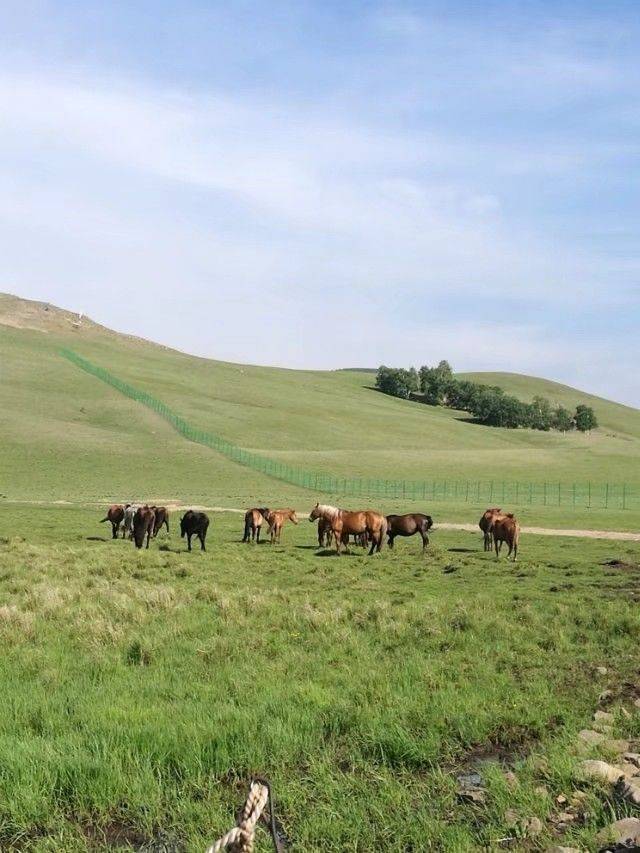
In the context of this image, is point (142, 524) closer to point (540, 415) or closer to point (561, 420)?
point (540, 415)

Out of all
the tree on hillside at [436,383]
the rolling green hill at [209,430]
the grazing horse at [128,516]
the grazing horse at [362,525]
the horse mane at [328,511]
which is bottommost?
the grazing horse at [128,516]

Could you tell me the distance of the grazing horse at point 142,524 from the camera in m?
28.5

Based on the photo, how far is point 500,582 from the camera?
2086 centimetres

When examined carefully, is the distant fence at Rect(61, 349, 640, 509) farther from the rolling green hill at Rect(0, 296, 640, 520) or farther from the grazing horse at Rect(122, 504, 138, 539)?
the grazing horse at Rect(122, 504, 138, 539)

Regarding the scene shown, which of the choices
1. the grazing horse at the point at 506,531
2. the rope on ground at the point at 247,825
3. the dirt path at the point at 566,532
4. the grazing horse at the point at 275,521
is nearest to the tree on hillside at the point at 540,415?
the dirt path at the point at 566,532

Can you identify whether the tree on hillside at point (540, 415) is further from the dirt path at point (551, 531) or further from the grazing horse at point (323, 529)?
the grazing horse at point (323, 529)

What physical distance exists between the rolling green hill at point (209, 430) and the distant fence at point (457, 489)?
2771 millimetres

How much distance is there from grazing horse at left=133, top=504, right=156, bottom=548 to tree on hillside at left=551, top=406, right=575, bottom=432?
142 metres

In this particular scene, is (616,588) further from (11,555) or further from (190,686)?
(11,555)

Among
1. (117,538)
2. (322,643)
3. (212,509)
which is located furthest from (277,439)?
(322,643)

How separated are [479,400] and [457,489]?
92.5 meters

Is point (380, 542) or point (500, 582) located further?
point (380, 542)

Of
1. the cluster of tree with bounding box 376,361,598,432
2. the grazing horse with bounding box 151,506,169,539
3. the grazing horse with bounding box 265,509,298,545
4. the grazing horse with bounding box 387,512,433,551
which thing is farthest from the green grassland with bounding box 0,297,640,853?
the cluster of tree with bounding box 376,361,598,432

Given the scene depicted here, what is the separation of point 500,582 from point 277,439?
255 ft
